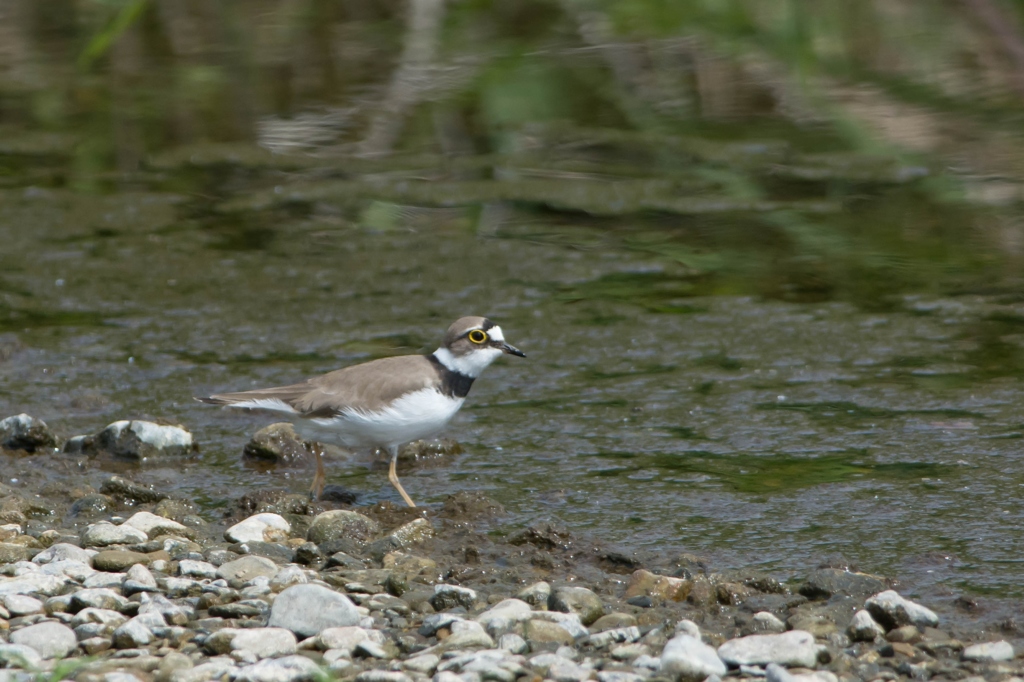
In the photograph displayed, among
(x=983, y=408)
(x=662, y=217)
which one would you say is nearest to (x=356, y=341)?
(x=662, y=217)

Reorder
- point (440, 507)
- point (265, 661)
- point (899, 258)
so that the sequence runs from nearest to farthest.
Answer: point (265, 661)
point (440, 507)
point (899, 258)

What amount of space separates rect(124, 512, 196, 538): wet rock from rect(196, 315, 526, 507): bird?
737 millimetres

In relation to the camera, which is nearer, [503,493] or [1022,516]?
[1022,516]

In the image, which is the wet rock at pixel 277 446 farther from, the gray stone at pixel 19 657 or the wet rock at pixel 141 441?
the gray stone at pixel 19 657

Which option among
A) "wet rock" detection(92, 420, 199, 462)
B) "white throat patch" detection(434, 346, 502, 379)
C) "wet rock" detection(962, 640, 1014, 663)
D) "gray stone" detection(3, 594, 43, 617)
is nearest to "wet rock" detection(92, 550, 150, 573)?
"gray stone" detection(3, 594, 43, 617)

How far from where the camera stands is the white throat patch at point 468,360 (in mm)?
6520

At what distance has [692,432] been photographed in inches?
261

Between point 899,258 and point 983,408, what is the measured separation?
7.71 ft

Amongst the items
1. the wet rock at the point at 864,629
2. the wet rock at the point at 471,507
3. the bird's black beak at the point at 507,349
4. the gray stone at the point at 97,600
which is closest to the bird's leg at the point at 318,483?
the wet rock at the point at 471,507

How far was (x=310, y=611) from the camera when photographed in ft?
14.8

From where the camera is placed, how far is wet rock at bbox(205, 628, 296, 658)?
4.30 m

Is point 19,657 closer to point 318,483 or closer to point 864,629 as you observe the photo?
point 318,483

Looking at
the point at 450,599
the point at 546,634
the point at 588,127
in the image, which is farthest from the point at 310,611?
the point at 588,127

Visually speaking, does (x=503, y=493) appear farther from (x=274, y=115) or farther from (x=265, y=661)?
(x=274, y=115)
